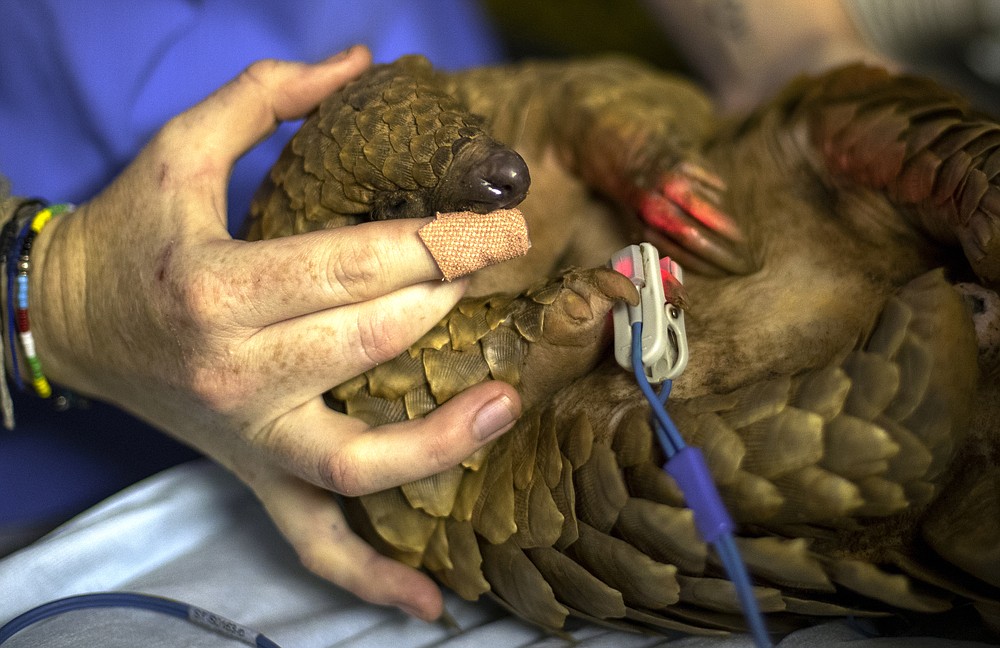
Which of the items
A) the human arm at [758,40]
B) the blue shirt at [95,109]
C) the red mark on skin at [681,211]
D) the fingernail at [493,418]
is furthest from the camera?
the human arm at [758,40]

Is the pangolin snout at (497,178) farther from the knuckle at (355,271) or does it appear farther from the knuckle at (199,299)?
the knuckle at (199,299)

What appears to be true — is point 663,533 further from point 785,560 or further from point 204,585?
point 204,585

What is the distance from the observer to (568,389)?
708mm

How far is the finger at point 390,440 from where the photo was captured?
2.15 ft

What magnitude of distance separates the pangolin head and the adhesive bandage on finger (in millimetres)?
18

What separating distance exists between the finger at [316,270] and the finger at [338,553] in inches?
8.2

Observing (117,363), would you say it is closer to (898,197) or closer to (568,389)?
(568,389)

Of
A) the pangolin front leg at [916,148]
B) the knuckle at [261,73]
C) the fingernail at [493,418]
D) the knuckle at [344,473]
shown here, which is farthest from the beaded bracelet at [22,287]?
the pangolin front leg at [916,148]

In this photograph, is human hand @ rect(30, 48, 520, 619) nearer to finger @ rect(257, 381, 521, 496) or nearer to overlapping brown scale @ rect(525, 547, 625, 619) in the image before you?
finger @ rect(257, 381, 521, 496)

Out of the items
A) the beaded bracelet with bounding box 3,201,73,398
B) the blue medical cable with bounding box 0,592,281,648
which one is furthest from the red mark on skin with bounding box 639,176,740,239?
the beaded bracelet with bounding box 3,201,73,398

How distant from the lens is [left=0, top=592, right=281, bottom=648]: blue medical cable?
80cm

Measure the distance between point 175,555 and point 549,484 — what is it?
512 mm

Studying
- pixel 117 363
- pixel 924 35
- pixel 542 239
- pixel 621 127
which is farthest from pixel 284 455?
pixel 924 35

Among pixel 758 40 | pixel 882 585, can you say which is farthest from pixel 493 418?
pixel 758 40
